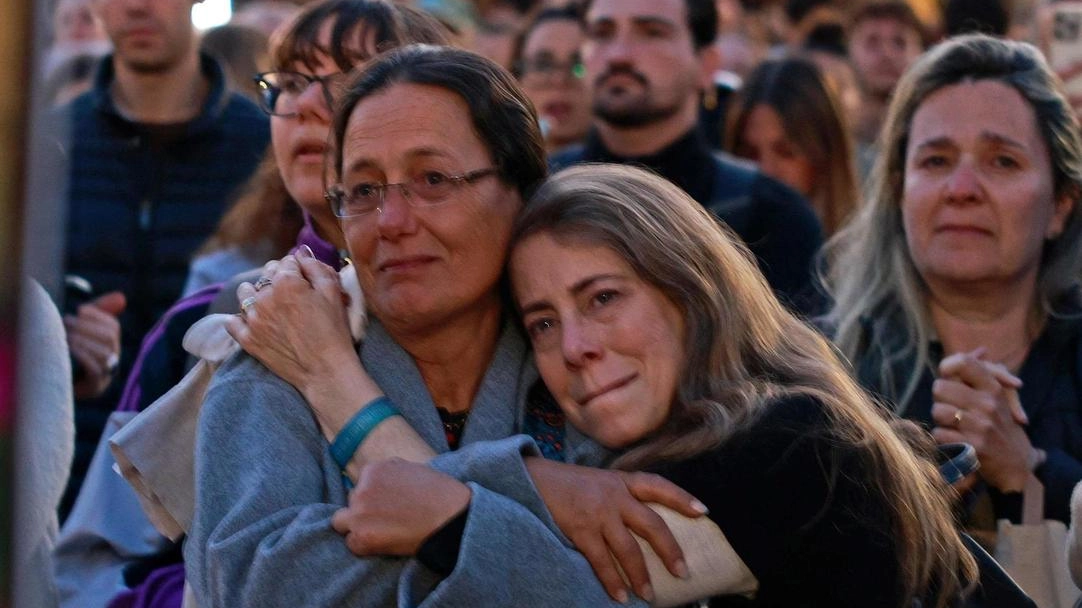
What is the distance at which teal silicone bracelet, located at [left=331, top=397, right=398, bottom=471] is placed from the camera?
248 centimetres

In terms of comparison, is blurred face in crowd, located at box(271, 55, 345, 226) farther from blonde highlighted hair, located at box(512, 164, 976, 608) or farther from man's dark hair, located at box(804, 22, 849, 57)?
man's dark hair, located at box(804, 22, 849, 57)

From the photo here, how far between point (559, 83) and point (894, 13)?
6.16 ft

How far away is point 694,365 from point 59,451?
131 centimetres

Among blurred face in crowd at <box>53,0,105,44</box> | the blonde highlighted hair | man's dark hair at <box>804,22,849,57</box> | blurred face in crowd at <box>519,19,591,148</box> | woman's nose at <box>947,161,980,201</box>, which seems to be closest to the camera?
the blonde highlighted hair

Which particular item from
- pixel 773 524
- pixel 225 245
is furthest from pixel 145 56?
pixel 773 524

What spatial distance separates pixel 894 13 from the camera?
25.0ft

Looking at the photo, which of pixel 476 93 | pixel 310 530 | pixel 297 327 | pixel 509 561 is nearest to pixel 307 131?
pixel 476 93

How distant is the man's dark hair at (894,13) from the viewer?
25.0ft

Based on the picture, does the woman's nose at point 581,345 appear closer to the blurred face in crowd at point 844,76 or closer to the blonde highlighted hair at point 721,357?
the blonde highlighted hair at point 721,357

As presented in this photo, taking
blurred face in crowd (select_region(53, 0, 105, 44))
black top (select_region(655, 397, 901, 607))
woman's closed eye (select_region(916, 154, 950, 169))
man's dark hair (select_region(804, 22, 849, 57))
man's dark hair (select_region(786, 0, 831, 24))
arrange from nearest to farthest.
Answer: black top (select_region(655, 397, 901, 607)) → woman's closed eye (select_region(916, 154, 950, 169)) → blurred face in crowd (select_region(53, 0, 105, 44)) → man's dark hair (select_region(804, 22, 849, 57)) → man's dark hair (select_region(786, 0, 831, 24))

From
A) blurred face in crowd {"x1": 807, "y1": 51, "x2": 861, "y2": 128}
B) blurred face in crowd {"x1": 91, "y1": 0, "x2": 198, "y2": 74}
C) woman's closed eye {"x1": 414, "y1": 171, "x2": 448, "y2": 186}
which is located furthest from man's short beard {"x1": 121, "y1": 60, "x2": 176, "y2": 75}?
blurred face in crowd {"x1": 807, "y1": 51, "x2": 861, "y2": 128}

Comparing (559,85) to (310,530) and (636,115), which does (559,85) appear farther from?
(310,530)

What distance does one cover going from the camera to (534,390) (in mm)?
2773

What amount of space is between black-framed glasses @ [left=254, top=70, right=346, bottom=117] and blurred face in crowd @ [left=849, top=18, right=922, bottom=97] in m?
4.46
